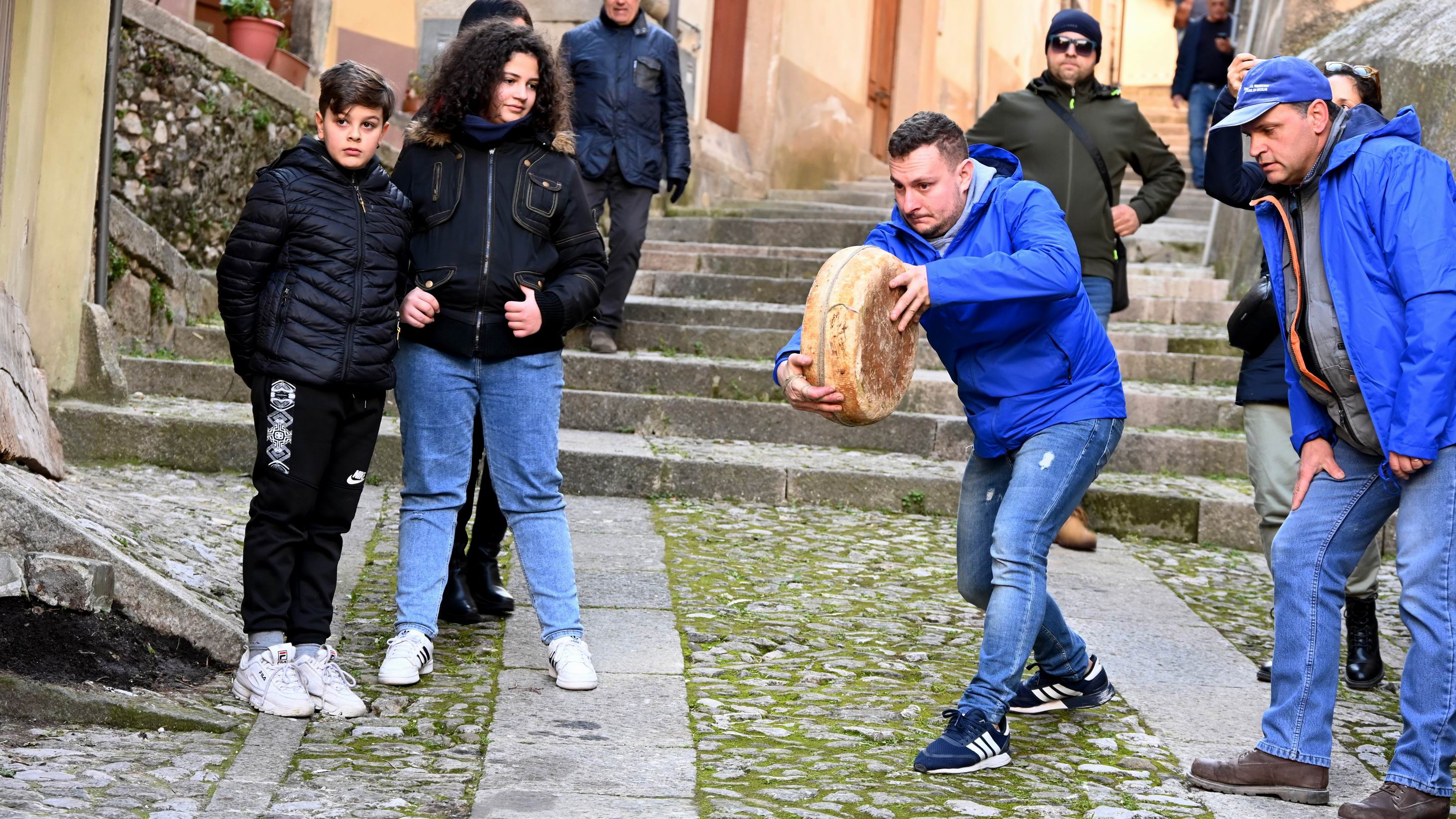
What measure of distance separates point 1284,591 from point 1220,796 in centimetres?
51

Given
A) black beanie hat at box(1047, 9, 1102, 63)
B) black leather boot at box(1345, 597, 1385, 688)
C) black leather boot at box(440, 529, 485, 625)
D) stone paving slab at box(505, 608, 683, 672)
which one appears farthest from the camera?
black beanie hat at box(1047, 9, 1102, 63)

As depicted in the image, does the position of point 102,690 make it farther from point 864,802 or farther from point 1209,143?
point 1209,143

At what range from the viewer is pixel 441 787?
3.64 meters

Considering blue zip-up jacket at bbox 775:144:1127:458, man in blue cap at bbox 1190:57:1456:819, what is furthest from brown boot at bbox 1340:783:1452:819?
blue zip-up jacket at bbox 775:144:1127:458

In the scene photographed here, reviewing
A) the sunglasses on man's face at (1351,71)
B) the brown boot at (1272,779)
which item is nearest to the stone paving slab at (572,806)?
the brown boot at (1272,779)

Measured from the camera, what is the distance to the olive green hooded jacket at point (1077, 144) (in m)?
6.54

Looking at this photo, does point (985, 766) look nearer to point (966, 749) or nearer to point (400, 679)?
point (966, 749)

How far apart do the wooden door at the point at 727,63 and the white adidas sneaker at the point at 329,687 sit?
37.3ft

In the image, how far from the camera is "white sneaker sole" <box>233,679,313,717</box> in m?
4.08

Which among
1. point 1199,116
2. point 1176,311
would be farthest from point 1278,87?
point 1199,116

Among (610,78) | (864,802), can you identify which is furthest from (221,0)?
(864,802)

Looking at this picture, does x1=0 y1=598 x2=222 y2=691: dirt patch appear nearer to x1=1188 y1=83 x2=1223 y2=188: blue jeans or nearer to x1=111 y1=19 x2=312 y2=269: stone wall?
x1=111 y1=19 x2=312 y2=269: stone wall

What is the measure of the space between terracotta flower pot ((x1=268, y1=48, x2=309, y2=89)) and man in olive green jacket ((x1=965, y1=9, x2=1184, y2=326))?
597 centimetres

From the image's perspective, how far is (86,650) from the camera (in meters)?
4.18
